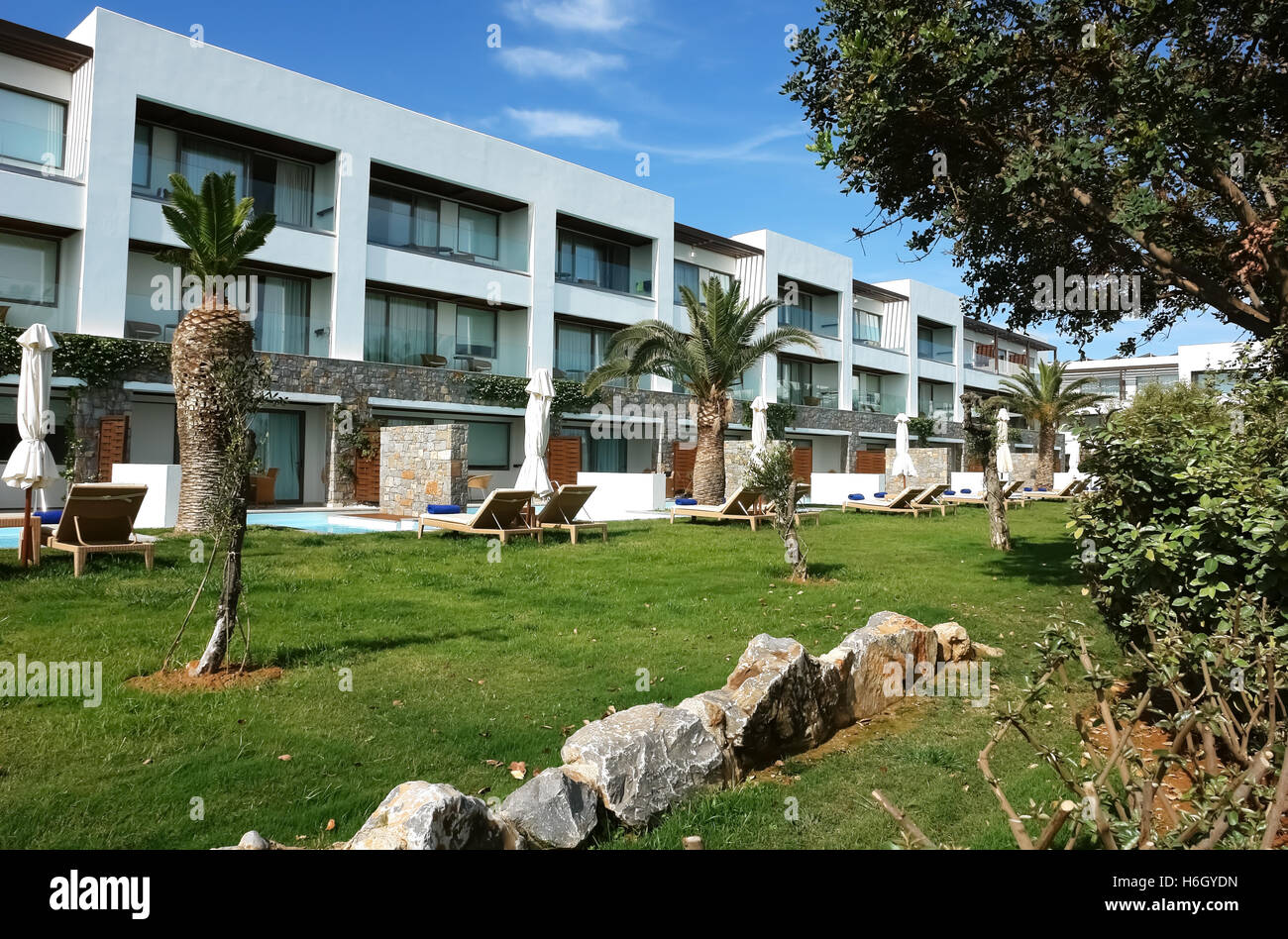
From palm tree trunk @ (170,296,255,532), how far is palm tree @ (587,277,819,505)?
984 cm

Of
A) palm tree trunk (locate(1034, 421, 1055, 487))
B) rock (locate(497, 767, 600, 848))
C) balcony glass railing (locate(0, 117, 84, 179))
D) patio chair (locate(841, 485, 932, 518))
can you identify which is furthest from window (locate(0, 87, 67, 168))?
palm tree trunk (locate(1034, 421, 1055, 487))

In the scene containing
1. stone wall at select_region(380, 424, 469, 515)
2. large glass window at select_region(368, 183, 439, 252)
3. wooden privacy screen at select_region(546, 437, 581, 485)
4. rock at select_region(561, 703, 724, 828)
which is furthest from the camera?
wooden privacy screen at select_region(546, 437, 581, 485)

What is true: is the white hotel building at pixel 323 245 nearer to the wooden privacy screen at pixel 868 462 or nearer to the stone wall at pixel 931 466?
the stone wall at pixel 931 466

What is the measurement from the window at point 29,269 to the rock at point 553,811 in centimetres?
1875

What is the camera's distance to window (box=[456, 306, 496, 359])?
81.0 ft

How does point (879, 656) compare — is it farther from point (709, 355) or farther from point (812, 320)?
point (812, 320)

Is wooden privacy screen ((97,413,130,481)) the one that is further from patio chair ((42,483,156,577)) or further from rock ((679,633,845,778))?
rock ((679,633,845,778))

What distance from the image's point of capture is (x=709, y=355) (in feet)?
66.0

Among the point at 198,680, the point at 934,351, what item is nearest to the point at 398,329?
the point at 198,680

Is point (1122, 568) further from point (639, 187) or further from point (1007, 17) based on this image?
point (639, 187)

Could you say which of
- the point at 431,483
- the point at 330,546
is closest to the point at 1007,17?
the point at 330,546

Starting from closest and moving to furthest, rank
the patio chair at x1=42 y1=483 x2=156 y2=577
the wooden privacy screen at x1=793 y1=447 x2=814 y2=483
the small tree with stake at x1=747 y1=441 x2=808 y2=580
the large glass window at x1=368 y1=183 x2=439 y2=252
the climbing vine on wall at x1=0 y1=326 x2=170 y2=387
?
the patio chair at x1=42 y1=483 x2=156 y2=577
the small tree with stake at x1=747 y1=441 x2=808 y2=580
the climbing vine on wall at x1=0 y1=326 x2=170 y2=387
the large glass window at x1=368 y1=183 x2=439 y2=252
the wooden privacy screen at x1=793 y1=447 x2=814 y2=483

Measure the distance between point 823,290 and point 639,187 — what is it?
479 inches

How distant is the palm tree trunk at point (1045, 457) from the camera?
35.0 metres
